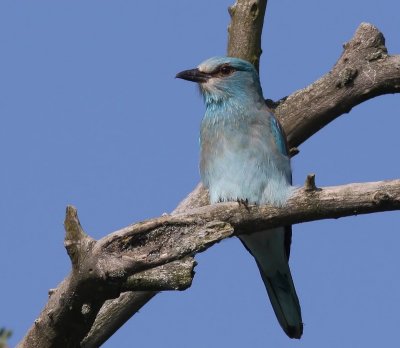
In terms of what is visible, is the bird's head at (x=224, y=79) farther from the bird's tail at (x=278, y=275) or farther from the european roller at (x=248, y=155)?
the bird's tail at (x=278, y=275)

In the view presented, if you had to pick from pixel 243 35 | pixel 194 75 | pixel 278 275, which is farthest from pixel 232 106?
pixel 278 275

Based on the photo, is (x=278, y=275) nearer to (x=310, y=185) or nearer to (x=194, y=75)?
(x=194, y=75)

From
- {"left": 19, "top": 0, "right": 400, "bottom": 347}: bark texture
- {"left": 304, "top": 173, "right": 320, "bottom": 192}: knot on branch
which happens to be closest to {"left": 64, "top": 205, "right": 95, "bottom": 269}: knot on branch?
{"left": 19, "top": 0, "right": 400, "bottom": 347}: bark texture

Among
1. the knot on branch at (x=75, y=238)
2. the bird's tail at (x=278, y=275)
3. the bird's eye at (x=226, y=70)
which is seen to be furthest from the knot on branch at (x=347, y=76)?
the knot on branch at (x=75, y=238)

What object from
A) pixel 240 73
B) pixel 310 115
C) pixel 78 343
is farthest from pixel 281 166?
pixel 78 343

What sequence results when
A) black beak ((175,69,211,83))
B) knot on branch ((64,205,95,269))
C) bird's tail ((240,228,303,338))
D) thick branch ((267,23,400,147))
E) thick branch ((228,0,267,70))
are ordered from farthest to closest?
1. black beak ((175,69,211,83))
2. thick branch ((228,0,267,70))
3. bird's tail ((240,228,303,338))
4. thick branch ((267,23,400,147))
5. knot on branch ((64,205,95,269))

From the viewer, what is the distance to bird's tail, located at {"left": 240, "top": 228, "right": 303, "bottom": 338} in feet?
24.2

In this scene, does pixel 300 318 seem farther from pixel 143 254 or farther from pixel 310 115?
pixel 143 254

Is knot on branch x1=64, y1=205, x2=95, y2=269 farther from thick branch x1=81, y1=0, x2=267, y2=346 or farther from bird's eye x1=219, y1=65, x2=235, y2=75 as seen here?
bird's eye x1=219, y1=65, x2=235, y2=75

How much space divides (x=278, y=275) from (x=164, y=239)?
2873 millimetres

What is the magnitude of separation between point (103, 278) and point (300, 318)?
290 cm

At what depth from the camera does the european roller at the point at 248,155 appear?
7000mm

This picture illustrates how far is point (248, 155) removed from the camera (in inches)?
282

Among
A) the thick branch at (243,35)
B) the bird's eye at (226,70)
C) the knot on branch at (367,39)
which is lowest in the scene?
the knot on branch at (367,39)
